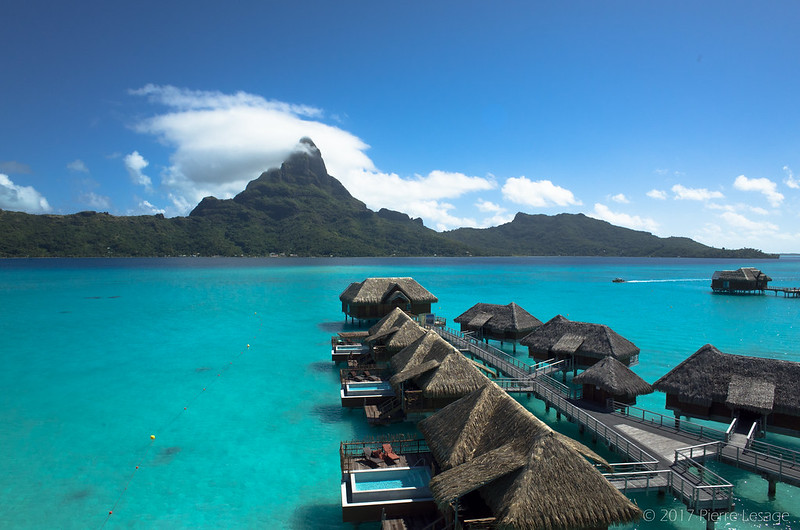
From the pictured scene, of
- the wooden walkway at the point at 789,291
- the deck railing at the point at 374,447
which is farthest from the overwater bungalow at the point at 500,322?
the wooden walkway at the point at 789,291

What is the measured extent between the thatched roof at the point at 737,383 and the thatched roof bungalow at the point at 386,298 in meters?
24.9

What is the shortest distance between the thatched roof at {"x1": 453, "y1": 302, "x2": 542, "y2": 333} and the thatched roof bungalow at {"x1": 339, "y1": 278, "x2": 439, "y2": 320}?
287 inches

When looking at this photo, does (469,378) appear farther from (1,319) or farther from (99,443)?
(1,319)

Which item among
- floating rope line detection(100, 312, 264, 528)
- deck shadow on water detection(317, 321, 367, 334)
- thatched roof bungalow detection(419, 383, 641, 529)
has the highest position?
thatched roof bungalow detection(419, 383, 641, 529)

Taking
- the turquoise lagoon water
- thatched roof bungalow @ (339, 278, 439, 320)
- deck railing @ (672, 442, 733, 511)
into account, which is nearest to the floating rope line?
the turquoise lagoon water

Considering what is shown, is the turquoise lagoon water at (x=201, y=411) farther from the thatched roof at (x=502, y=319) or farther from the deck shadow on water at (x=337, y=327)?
the thatched roof at (x=502, y=319)

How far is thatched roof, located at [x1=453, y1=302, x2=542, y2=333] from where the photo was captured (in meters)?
31.2

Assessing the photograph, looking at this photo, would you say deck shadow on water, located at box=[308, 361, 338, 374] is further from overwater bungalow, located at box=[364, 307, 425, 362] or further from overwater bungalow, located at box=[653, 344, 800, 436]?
overwater bungalow, located at box=[653, 344, 800, 436]

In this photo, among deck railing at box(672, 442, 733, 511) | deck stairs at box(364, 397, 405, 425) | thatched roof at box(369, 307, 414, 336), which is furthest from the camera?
thatched roof at box(369, 307, 414, 336)

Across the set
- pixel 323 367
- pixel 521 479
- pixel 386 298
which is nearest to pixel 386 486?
pixel 521 479

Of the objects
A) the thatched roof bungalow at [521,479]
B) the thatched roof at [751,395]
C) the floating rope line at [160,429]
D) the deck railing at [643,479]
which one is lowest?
the floating rope line at [160,429]

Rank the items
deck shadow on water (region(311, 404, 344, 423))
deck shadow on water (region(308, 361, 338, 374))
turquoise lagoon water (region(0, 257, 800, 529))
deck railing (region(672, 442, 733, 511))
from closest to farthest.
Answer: deck railing (region(672, 442, 733, 511))
turquoise lagoon water (region(0, 257, 800, 529))
deck shadow on water (region(311, 404, 344, 423))
deck shadow on water (region(308, 361, 338, 374))

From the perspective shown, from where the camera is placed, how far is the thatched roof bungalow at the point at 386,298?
4181cm

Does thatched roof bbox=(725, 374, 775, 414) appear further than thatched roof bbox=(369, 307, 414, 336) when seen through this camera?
No
